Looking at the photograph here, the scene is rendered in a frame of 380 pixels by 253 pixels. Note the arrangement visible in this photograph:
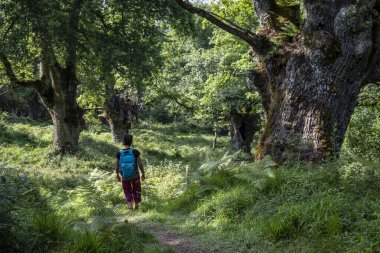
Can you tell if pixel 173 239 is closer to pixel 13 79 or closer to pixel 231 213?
pixel 231 213

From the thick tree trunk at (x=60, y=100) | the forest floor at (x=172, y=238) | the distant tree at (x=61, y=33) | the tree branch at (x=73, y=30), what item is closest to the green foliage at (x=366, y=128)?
the distant tree at (x=61, y=33)

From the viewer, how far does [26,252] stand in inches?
175

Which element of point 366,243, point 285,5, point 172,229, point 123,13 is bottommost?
point 172,229

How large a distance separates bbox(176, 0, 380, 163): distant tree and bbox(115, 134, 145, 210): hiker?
299cm

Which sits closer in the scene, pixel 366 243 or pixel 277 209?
pixel 366 243

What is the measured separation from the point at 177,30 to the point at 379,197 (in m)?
10.5

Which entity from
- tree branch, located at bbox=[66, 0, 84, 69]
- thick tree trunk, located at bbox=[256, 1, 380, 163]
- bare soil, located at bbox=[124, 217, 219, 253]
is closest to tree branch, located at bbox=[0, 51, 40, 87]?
tree branch, located at bbox=[66, 0, 84, 69]

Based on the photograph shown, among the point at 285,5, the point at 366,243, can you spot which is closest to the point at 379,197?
the point at 366,243

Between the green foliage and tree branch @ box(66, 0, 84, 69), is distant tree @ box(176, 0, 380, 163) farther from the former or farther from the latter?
tree branch @ box(66, 0, 84, 69)

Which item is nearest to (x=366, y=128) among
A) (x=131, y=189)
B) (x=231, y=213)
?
(x=231, y=213)

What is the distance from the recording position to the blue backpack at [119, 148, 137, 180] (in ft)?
28.4

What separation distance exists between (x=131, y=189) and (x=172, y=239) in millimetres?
2935

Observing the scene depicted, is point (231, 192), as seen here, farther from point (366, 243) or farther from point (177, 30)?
point (177, 30)

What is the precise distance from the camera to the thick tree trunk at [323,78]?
26.6 feet
